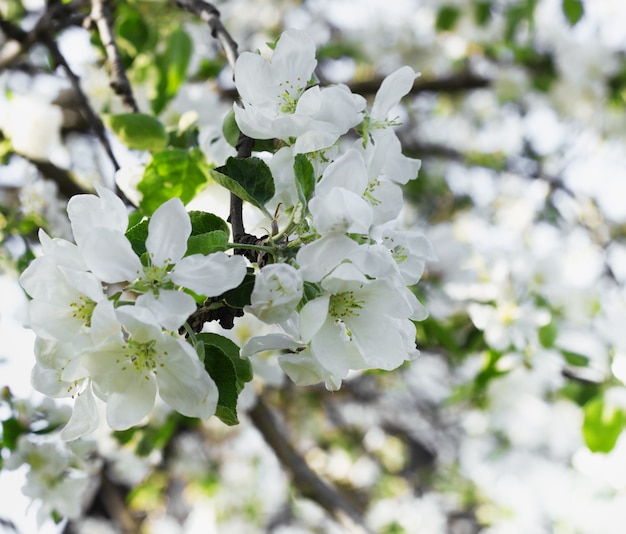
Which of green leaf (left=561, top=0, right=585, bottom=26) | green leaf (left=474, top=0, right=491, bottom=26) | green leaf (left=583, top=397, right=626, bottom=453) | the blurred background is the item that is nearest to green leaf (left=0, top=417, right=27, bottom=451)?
the blurred background

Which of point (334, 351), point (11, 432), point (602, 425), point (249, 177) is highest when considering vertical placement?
point (249, 177)

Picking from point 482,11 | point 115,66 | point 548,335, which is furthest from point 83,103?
point 482,11

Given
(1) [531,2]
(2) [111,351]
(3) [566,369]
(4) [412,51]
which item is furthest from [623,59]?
(2) [111,351]

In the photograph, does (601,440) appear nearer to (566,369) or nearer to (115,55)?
(566,369)

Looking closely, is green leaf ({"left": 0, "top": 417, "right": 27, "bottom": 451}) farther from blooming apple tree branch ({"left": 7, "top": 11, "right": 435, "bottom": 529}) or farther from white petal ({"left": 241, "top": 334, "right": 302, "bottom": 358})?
white petal ({"left": 241, "top": 334, "right": 302, "bottom": 358})

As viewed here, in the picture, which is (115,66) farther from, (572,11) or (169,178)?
(572,11)

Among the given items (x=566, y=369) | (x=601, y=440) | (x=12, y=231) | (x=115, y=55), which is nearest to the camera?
(x=115, y=55)
